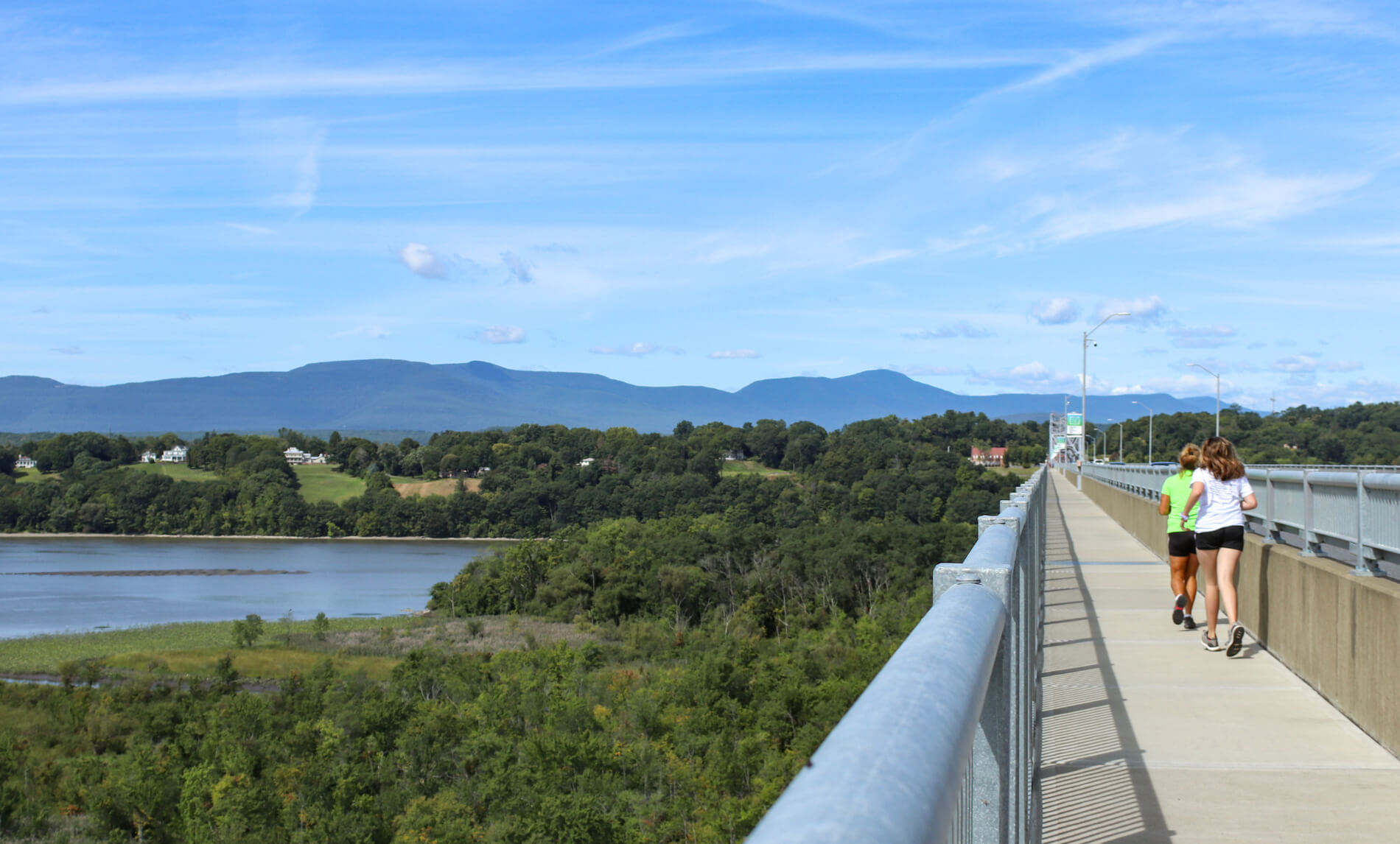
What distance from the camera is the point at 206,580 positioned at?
123m

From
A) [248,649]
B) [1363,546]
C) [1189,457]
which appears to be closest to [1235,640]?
[1363,546]

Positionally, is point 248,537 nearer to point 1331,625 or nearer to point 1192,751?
point 1331,625

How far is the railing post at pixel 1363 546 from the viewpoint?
8.08 m

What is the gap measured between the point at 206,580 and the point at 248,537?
2180 inches

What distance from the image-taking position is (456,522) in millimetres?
176625

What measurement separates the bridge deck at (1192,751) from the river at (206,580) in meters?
92.4

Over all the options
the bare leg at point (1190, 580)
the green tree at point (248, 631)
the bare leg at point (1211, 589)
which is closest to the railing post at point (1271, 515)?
the bare leg at point (1190, 580)

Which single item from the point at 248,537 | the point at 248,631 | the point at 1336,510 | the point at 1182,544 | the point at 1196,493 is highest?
the point at 1196,493

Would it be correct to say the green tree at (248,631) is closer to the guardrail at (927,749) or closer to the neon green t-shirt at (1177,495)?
the neon green t-shirt at (1177,495)

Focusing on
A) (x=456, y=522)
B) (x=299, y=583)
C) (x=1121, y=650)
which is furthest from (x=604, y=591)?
(x=1121, y=650)

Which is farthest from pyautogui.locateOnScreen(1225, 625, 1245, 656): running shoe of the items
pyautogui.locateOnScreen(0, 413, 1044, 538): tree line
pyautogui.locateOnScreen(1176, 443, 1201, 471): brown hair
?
pyautogui.locateOnScreen(0, 413, 1044, 538): tree line

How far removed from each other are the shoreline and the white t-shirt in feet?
547

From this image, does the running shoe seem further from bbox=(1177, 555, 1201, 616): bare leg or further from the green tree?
the green tree

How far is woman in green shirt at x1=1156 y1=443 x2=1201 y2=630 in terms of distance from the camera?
36.1ft
